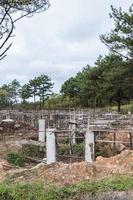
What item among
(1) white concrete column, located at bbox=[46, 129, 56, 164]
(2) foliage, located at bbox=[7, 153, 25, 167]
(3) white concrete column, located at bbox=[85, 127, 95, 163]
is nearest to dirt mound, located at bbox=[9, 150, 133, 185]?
(3) white concrete column, located at bbox=[85, 127, 95, 163]

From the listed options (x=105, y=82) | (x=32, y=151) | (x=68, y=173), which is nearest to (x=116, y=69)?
(x=105, y=82)

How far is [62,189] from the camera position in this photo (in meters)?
8.77

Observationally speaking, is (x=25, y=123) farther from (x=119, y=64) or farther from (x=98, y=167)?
(x=98, y=167)

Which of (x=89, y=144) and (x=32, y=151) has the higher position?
(x=89, y=144)

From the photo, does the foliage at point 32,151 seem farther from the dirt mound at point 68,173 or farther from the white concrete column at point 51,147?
the dirt mound at point 68,173

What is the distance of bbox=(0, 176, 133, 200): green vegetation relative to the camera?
859 cm

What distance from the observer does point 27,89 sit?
9462 centimetres

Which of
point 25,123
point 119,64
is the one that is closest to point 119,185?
point 25,123

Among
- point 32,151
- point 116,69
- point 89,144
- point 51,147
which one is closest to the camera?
point 89,144

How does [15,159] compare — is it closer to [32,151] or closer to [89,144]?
[32,151]

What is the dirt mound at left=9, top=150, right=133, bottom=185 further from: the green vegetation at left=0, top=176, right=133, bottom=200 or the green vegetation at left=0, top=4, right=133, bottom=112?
the green vegetation at left=0, top=4, right=133, bottom=112

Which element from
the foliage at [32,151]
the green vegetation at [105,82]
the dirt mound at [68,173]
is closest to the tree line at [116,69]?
the green vegetation at [105,82]

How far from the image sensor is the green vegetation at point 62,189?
859cm

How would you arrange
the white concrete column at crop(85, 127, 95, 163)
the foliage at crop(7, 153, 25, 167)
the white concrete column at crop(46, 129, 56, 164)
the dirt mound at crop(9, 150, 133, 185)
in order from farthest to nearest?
the foliage at crop(7, 153, 25, 167)
the white concrete column at crop(46, 129, 56, 164)
the white concrete column at crop(85, 127, 95, 163)
the dirt mound at crop(9, 150, 133, 185)
